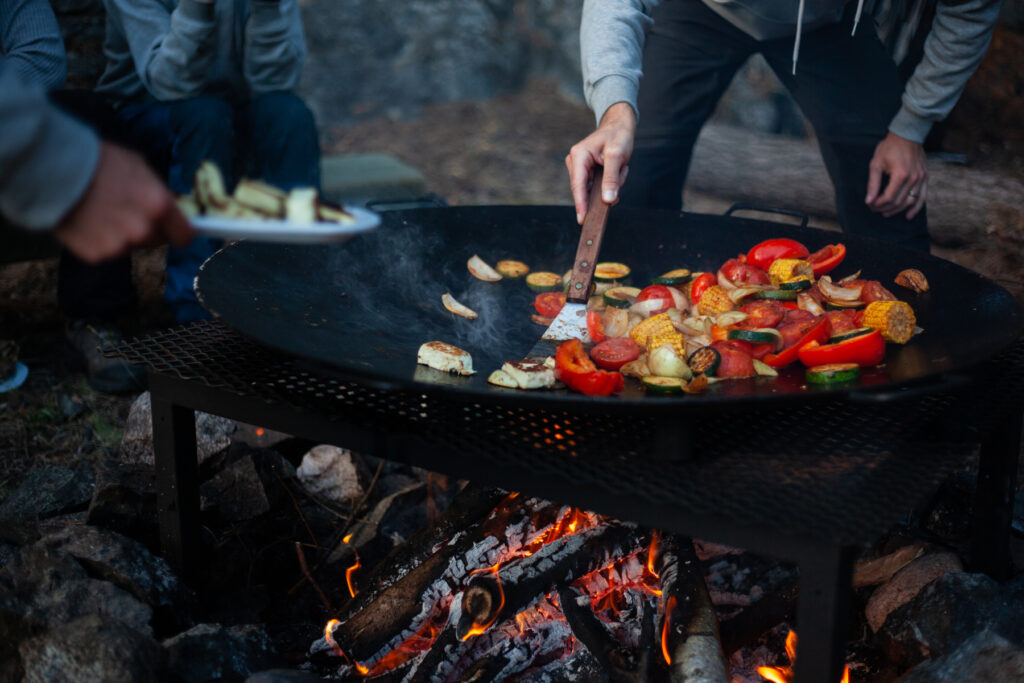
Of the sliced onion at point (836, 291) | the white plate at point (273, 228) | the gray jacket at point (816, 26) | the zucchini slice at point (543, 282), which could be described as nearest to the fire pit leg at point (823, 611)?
the white plate at point (273, 228)

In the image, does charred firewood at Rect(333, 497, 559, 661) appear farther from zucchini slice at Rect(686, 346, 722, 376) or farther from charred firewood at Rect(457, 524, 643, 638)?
zucchini slice at Rect(686, 346, 722, 376)

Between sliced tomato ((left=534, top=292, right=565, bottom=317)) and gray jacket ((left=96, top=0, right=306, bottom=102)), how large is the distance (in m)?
2.30

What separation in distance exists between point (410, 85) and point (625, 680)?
29.6 ft

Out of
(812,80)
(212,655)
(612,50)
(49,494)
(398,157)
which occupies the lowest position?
(398,157)

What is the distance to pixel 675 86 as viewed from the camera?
139 inches

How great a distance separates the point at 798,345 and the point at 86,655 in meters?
1.82

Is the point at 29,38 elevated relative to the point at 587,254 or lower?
elevated

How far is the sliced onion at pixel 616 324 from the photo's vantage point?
2479mm

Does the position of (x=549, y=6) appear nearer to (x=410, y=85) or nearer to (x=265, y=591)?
(x=410, y=85)

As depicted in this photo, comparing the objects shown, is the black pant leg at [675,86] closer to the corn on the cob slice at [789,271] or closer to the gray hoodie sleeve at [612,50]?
the gray hoodie sleeve at [612,50]

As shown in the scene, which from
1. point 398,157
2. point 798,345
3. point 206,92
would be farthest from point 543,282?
point 398,157

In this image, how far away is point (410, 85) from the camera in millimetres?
9898

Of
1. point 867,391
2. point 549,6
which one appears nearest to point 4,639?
point 867,391

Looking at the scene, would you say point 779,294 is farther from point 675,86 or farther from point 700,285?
point 675,86
